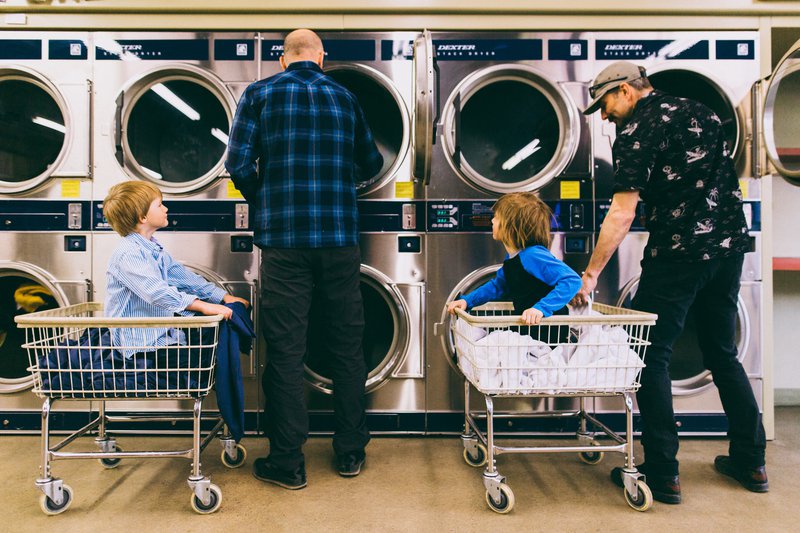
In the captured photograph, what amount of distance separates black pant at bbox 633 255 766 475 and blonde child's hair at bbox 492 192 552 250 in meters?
0.47

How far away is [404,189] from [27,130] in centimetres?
216

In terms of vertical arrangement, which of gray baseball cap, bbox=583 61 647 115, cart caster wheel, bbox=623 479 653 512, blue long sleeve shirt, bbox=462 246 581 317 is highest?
gray baseball cap, bbox=583 61 647 115

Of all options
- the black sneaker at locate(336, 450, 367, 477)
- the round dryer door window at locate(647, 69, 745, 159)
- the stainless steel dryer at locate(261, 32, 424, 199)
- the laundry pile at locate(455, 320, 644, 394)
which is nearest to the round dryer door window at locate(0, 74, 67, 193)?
the stainless steel dryer at locate(261, 32, 424, 199)

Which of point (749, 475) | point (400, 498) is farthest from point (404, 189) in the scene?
point (749, 475)

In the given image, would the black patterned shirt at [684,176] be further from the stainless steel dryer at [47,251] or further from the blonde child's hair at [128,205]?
the stainless steel dryer at [47,251]

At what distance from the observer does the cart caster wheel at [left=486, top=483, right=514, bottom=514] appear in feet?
5.70

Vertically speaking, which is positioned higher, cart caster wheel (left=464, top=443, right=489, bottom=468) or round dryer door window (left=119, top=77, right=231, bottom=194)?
round dryer door window (left=119, top=77, right=231, bottom=194)

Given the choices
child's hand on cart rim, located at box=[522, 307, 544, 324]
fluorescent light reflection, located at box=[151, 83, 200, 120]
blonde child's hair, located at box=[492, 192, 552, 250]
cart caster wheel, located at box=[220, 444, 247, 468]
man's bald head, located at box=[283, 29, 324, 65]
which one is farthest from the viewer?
fluorescent light reflection, located at box=[151, 83, 200, 120]

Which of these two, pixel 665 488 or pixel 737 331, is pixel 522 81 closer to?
pixel 737 331

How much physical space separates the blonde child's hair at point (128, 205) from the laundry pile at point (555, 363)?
1.37 m

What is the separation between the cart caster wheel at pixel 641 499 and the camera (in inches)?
68.7

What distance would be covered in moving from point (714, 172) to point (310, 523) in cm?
199

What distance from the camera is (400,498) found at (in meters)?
1.88

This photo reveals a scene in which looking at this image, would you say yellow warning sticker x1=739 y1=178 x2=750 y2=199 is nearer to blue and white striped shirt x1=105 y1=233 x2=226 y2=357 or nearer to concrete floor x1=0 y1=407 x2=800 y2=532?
concrete floor x1=0 y1=407 x2=800 y2=532
